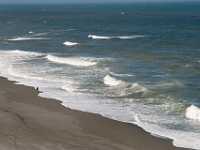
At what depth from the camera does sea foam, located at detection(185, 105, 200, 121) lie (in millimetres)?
25184

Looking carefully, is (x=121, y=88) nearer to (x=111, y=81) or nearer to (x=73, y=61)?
(x=111, y=81)

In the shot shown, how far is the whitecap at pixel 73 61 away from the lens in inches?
1783

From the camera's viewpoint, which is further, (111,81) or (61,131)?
(111,81)

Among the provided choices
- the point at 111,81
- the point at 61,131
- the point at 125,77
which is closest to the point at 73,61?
the point at 125,77

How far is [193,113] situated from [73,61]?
75.2 ft

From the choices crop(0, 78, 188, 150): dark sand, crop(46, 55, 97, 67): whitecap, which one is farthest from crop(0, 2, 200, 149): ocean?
crop(0, 78, 188, 150): dark sand

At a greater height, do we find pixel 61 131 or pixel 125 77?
pixel 125 77

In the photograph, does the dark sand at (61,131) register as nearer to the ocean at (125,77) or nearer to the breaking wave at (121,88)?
the ocean at (125,77)

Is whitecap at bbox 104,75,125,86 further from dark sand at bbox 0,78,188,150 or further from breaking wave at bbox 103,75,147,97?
dark sand at bbox 0,78,188,150

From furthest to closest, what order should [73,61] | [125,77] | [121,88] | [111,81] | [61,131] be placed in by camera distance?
1. [73,61]
2. [125,77]
3. [111,81]
4. [121,88]
5. [61,131]

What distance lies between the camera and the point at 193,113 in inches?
1007

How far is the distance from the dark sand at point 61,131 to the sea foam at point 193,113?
340 cm

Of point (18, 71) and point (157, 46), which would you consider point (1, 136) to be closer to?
point (18, 71)

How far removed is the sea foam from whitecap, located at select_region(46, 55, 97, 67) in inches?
754
